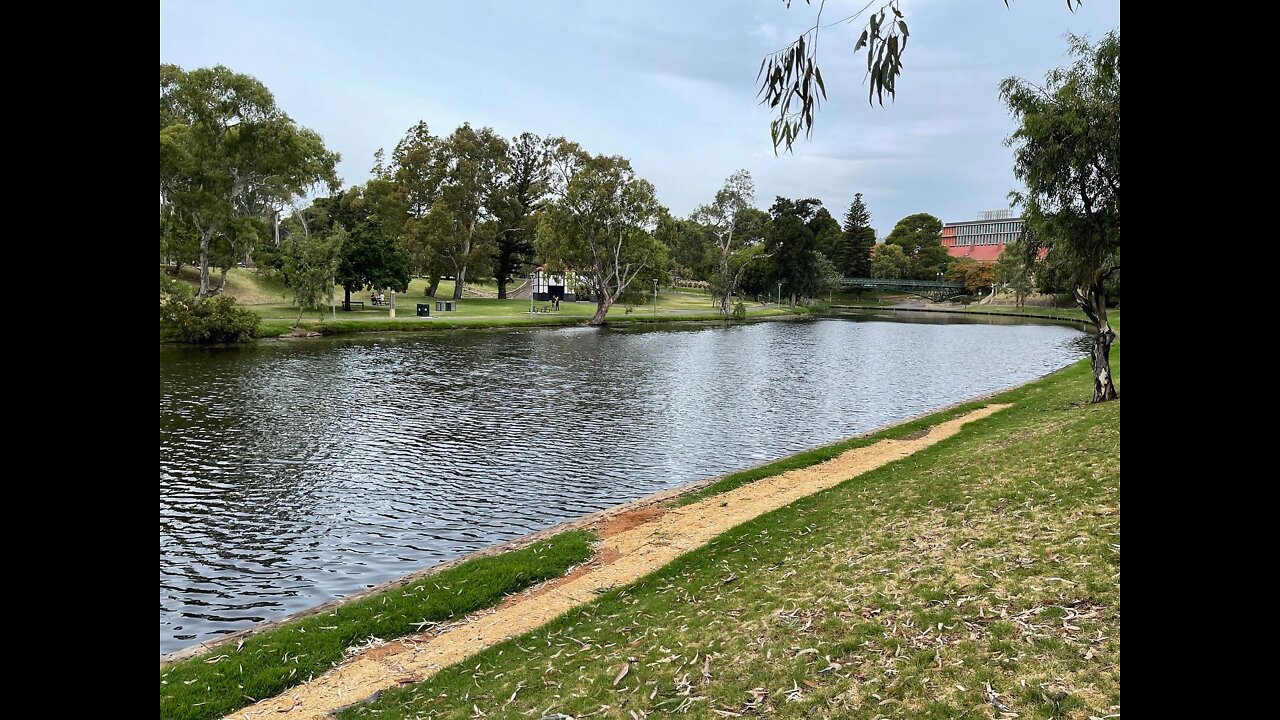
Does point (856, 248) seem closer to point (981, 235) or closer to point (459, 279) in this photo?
point (981, 235)

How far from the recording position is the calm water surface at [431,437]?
11477mm

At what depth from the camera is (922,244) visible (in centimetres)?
13212

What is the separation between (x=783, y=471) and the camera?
15.3m

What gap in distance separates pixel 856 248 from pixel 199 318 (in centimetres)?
10035

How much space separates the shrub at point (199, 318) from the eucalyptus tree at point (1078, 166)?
36.1 m

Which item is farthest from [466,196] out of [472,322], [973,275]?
[973,275]

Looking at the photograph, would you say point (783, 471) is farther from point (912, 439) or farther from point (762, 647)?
point (762, 647)

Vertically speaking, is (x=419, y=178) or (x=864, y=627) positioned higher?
(x=419, y=178)

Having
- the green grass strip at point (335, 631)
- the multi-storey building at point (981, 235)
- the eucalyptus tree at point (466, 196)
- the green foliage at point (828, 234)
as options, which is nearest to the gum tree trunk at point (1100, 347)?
the green grass strip at point (335, 631)

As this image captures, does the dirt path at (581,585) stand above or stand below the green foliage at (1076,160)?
below

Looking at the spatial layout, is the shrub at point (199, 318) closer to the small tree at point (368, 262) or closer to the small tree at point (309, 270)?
the small tree at point (309, 270)

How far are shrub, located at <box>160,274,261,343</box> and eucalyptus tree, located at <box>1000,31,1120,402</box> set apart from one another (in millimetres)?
36085

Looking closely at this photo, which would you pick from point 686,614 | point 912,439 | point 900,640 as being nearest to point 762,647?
point 900,640

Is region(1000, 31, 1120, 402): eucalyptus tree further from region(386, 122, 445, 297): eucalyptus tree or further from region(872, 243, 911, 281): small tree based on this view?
region(872, 243, 911, 281): small tree
